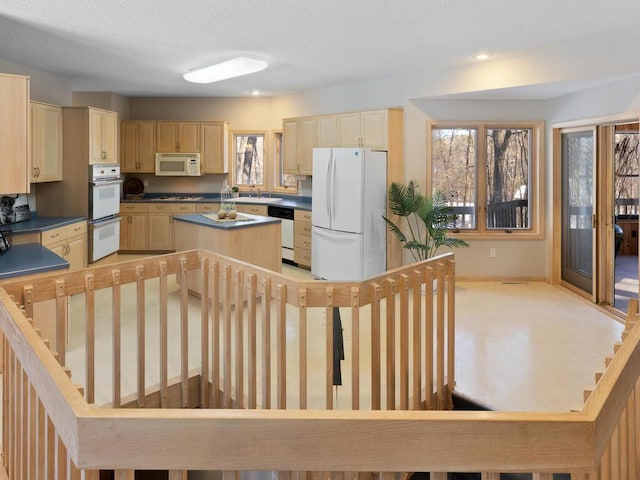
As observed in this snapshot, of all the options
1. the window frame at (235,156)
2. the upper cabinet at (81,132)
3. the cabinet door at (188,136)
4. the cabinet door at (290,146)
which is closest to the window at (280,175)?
the window frame at (235,156)

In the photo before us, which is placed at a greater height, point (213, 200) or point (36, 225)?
point (213, 200)

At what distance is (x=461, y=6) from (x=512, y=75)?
78.9 inches

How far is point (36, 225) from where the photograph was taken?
5.29 meters

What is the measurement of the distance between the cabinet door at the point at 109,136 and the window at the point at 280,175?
251 centimetres

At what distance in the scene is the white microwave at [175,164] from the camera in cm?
855

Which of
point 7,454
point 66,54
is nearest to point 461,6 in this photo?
point 7,454

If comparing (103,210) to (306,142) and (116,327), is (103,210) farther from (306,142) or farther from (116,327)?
(116,327)

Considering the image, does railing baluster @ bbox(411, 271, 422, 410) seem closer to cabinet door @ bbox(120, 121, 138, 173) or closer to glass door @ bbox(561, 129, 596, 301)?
glass door @ bbox(561, 129, 596, 301)

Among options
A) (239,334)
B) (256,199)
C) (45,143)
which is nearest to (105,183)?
(45,143)

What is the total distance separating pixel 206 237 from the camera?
18.2 feet

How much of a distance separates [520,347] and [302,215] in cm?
383

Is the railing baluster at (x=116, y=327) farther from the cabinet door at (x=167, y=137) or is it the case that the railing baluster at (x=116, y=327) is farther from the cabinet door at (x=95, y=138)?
the cabinet door at (x=167, y=137)

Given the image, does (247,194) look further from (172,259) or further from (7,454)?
(7,454)

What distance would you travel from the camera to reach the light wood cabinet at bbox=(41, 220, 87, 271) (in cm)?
529
